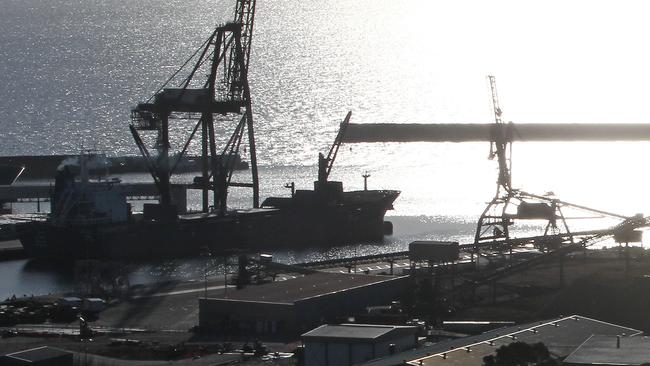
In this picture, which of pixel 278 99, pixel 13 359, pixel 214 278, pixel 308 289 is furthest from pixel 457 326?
pixel 278 99

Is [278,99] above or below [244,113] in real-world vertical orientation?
above

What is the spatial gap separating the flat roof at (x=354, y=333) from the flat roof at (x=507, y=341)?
0.81 meters

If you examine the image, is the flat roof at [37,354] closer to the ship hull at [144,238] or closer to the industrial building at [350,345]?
the industrial building at [350,345]

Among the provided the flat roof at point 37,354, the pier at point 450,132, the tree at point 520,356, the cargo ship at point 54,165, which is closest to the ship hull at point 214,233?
the pier at point 450,132

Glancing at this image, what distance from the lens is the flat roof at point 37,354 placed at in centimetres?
2955

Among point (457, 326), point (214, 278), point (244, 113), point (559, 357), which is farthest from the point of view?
point (244, 113)

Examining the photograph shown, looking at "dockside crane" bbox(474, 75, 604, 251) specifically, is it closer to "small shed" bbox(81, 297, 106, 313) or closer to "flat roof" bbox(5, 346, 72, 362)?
"small shed" bbox(81, 297, 106, 313)

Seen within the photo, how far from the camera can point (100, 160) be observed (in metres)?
62.4

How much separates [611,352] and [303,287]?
14128mm

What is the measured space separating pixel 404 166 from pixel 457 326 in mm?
71900

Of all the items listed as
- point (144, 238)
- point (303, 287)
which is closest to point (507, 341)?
point (303, 287)

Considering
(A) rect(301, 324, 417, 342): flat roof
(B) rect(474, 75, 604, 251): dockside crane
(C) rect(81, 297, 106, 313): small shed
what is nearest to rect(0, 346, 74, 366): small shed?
(A) rect(301, 324, 417, 342): flat roof

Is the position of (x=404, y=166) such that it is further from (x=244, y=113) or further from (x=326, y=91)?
(x=326, y=91)

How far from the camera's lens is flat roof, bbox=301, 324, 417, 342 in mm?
29156
